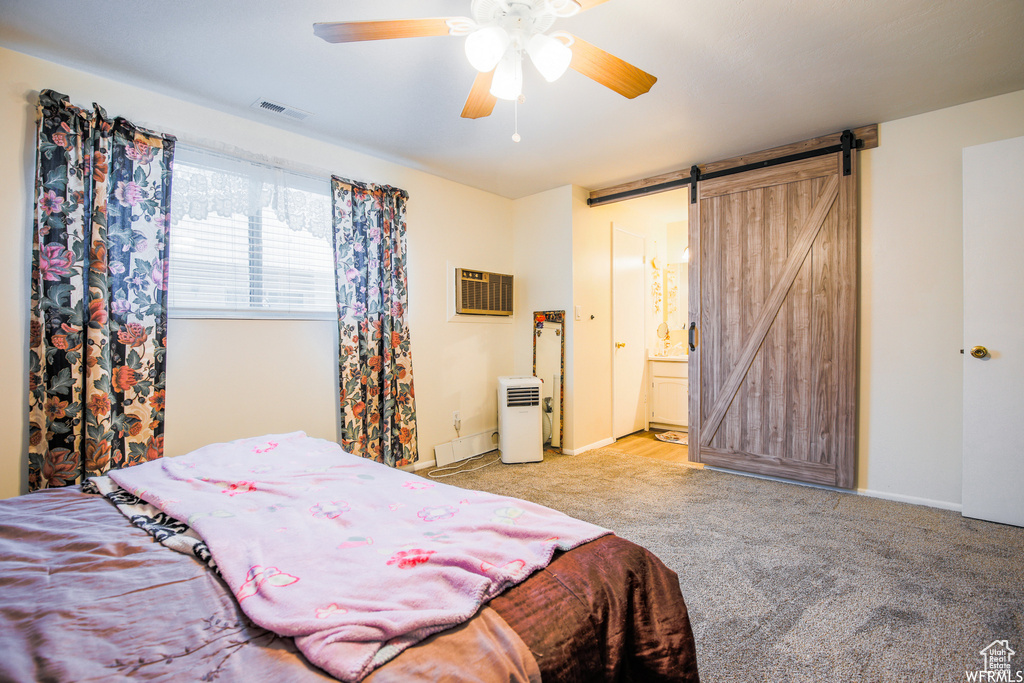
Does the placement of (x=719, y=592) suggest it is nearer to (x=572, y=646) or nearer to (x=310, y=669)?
(x=572, y=646)

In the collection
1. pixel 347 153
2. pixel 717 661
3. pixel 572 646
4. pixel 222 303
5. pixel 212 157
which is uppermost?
pixel 347 153

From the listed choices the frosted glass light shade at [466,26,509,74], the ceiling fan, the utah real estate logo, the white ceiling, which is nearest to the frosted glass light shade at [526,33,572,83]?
the ceiling fan

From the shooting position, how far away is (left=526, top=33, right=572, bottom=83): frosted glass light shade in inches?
59.9

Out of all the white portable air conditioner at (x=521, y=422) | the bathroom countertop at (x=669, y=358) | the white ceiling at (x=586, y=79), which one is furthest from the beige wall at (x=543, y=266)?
the bathroom countertop at (x=669, y=358)

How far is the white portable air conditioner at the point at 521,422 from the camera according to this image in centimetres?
382

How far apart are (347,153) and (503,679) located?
134 inches

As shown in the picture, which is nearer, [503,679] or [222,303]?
[503,679]

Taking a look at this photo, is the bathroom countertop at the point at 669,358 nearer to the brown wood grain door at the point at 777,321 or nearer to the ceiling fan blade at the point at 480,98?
the brown wood grain door at the point at 777,321

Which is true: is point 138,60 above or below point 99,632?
above

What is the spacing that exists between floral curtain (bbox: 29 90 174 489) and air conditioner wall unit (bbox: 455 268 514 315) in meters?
2.07

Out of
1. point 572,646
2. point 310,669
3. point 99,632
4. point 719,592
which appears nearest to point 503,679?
point 572,646

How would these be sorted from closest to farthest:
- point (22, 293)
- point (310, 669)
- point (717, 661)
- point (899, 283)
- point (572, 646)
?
point (310, 669) → point (572, 646) → point (717, 661) → point (22, 293) → point (899, 283)

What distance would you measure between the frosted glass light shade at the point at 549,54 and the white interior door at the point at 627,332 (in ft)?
10.1

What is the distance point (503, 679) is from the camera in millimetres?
737
